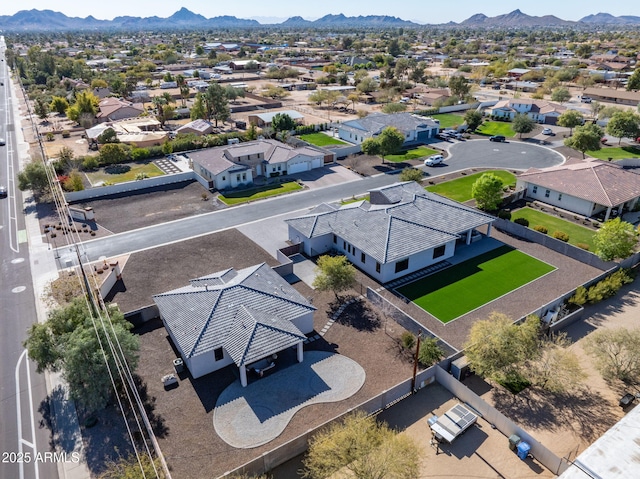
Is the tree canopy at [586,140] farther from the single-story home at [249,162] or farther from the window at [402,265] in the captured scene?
the window at [402,265]

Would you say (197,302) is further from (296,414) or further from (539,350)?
(539,350)

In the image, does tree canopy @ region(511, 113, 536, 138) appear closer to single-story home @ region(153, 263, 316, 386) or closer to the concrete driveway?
the concrete driveway

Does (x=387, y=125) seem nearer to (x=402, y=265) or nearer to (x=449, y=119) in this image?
(x=449, y=119)

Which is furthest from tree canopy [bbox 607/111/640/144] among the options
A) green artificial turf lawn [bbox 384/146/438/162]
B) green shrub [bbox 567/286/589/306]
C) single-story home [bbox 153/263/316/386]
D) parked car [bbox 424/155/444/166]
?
single-story home [bbox 153/263/316/386]

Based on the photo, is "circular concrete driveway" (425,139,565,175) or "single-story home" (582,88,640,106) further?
"single-story home" (582,88,640,106)

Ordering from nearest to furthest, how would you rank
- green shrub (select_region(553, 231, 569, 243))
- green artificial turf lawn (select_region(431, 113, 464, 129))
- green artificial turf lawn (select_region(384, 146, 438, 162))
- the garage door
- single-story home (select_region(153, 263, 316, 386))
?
single-story home (select_region(153, 263, 316, 386))
green shrub (select_region(553, 231, 569, 243))
the garage door
green artificial turf lawn (select_region(384, 146, 438, 162))
green artificial turf lawn (select_region(431, 113, 464, 129))

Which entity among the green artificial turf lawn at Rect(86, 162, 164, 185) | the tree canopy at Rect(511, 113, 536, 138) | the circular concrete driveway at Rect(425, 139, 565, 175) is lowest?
the green artificial turf lawn at Rect(86, 162, 164, 185)
